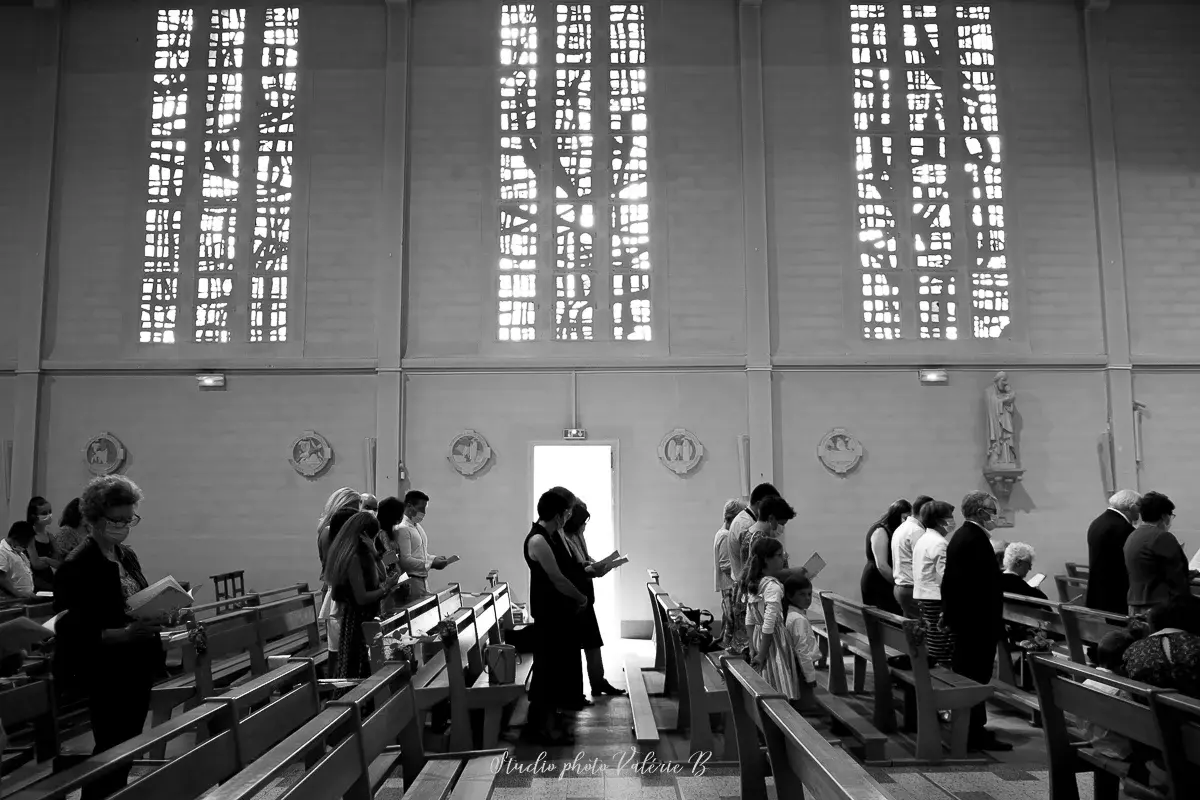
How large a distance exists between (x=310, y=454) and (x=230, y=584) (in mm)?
1941

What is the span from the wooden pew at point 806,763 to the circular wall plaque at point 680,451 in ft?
26.0

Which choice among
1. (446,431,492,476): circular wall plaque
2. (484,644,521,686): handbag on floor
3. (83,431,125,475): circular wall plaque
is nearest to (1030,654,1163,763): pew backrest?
(484,644,521,686): handbag on floor

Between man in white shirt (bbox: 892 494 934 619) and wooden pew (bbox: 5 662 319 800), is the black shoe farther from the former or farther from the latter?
wooden pew (bbox: 5 662 319 800)

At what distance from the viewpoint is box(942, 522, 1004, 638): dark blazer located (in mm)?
5375

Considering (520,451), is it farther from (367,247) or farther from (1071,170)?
(1071,170)

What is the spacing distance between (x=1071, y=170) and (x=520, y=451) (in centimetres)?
820

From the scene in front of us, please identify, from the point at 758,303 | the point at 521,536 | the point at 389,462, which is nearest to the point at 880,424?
the point at 758,303

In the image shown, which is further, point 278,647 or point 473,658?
point 278,647

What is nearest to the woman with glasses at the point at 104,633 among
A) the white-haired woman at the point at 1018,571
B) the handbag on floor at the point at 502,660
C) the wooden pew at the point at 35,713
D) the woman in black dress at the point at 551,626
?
the wooden pew at the point at 35,713

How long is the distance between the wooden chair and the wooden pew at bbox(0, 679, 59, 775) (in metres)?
5.09

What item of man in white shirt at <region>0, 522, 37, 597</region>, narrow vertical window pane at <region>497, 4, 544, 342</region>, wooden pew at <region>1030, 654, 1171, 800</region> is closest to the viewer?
wooden pew at <region>1030, 654, 1171, 800</region>

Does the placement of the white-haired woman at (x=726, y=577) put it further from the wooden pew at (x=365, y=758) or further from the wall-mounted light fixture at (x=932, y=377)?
the wall-mounted light fixture at (x=932, y=377)

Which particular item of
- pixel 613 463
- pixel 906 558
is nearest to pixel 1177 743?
pixel 906 558

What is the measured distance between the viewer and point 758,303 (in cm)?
1138
